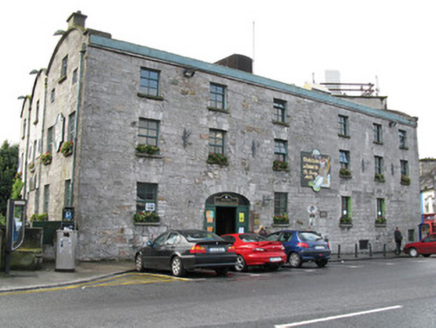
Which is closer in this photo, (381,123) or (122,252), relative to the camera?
(122,252)

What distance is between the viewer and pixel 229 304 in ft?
27.3

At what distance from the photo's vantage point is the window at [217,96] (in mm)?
22586

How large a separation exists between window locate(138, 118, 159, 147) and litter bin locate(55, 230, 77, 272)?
6621 millimetres

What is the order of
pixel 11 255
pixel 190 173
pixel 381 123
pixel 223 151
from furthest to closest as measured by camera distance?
pixel 381 123
pixel 223 151
pixel 190 173
pixel 11 255

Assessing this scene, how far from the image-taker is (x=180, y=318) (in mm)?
7004

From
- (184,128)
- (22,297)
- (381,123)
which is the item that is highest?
(381,123)

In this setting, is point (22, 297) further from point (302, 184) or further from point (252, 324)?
point (302, 184)

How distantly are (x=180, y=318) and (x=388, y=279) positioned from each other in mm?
7945

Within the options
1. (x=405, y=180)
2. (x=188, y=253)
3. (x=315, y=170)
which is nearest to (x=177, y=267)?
(x=188, y=253)

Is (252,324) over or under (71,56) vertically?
under

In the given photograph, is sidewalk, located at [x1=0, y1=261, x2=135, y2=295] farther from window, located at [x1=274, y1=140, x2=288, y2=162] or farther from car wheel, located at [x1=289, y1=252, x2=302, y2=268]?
window, located at [x1=274, y1=140, x2=288, y2=162]

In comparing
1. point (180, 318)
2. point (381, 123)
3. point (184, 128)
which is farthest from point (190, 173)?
point (381, 123)

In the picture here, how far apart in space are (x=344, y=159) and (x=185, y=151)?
39.9 feet

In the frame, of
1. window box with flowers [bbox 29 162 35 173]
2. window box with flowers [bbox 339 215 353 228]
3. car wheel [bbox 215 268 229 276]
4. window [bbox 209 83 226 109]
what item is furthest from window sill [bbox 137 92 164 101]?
window box with flowers [bbox 339 215 353 228]
